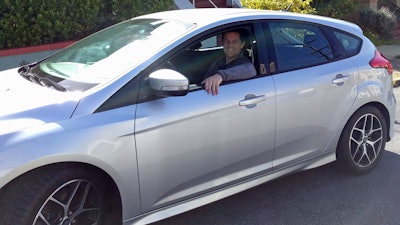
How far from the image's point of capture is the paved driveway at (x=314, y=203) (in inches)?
130

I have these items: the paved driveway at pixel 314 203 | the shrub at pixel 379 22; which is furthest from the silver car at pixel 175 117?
the shrub at pixel 379 22

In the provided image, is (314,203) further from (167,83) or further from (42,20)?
(42,20)

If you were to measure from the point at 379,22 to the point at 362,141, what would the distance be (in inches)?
422

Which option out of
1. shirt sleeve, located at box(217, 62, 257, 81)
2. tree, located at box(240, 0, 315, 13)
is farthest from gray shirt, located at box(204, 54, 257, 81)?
tree, located at box(240, 0, 315, 13)

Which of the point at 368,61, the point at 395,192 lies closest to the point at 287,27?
the point at 368,61

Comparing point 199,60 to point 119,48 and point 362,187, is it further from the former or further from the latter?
point 362,187

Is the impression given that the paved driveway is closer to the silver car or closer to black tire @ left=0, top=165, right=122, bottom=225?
the silver car

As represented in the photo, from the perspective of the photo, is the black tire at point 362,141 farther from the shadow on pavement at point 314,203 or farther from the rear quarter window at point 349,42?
the rear quarter window at point 349,42

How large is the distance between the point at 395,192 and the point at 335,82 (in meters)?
1.11

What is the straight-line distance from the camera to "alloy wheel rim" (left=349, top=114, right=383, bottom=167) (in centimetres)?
396

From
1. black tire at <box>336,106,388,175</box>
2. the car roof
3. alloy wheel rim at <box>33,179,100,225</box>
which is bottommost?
black tire at <box>336,106,388,175</box>

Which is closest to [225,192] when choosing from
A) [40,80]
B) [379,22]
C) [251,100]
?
[251,100]

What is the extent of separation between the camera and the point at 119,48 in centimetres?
314

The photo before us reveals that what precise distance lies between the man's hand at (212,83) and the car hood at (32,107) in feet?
2.91
